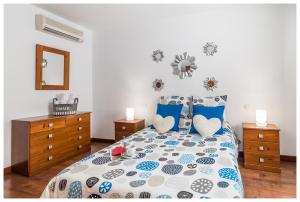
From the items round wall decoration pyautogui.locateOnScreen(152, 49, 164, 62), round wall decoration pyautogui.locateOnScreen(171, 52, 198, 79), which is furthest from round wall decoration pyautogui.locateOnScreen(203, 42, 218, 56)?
round wall decoration pyautogui.locateOnScreen(152, 49, 164, 62)

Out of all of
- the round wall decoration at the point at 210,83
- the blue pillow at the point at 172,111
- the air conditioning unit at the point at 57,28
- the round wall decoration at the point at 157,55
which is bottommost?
the blue pillow at the point at 172,111

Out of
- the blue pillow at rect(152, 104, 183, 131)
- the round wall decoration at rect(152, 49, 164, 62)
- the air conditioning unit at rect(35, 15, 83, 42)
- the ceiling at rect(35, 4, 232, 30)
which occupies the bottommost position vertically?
the blue pillow at rect(152, 104, 183, 131)

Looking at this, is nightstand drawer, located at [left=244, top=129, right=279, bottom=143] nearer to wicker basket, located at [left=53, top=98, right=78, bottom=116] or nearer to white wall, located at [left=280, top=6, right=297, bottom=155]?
white wall, located at [left=280, top=6, right=297, bottom=155]

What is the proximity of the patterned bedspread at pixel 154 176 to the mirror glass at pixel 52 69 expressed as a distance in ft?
6.59

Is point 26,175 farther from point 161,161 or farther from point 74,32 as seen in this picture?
point 74,32

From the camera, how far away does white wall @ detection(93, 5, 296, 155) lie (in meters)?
Result: 3.11

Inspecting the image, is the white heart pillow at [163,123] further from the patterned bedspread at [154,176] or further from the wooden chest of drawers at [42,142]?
the wooden chest of drawers at [42,142]

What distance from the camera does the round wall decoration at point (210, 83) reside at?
135 inches

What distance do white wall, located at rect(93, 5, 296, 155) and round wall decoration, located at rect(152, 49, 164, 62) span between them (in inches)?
3.1

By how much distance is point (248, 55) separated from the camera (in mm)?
3250

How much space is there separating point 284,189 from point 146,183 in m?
1.80

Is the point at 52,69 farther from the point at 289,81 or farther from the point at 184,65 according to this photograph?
the point at 289,81

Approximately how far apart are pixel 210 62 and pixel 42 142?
2902 mm

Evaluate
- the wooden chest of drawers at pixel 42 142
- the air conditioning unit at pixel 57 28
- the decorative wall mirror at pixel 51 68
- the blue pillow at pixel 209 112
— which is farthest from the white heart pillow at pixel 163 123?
the air conditioning unit at pixel 57 28
